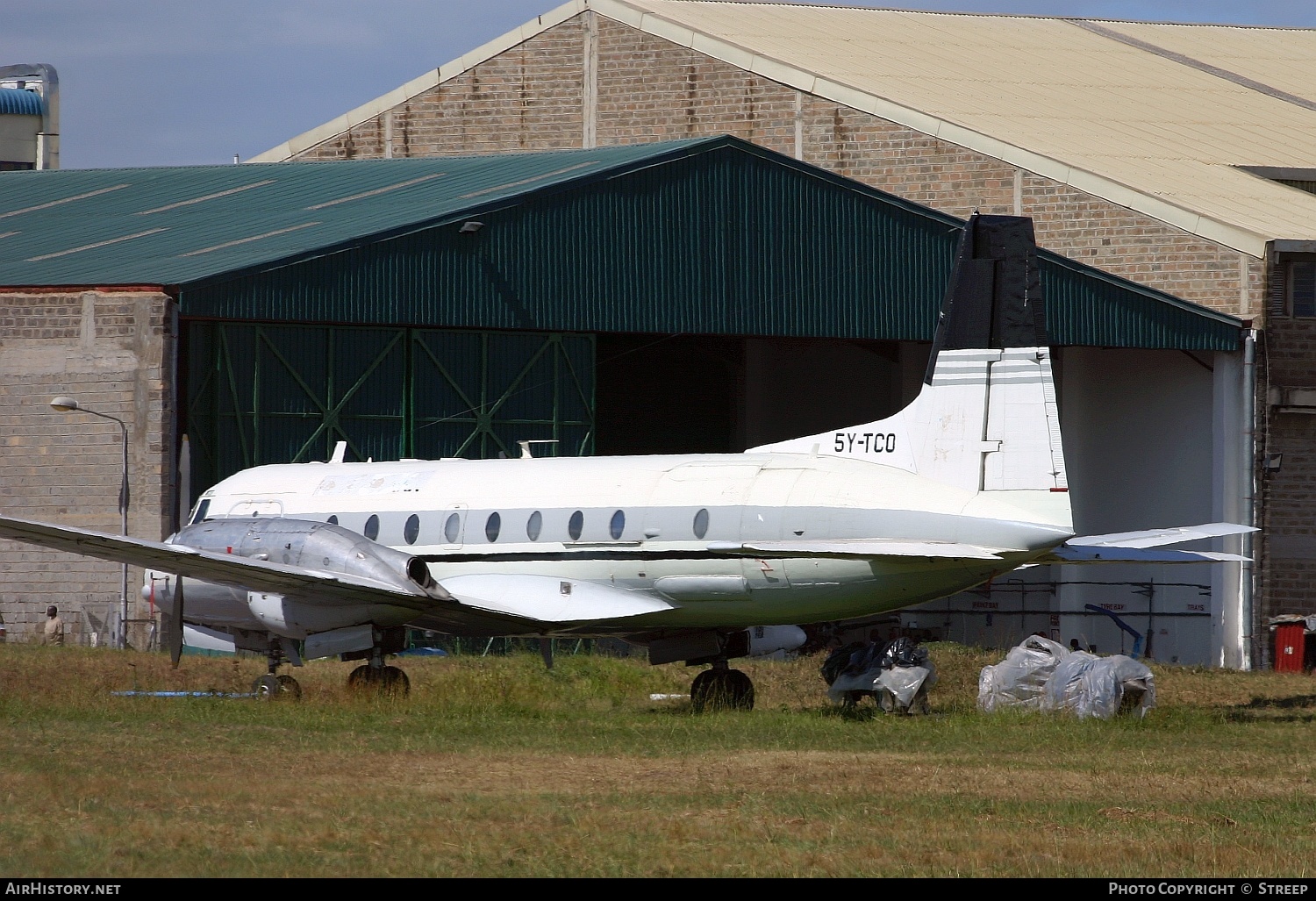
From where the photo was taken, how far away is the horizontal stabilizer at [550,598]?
2258cm

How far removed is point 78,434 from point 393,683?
472 inches

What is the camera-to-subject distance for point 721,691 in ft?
77.6

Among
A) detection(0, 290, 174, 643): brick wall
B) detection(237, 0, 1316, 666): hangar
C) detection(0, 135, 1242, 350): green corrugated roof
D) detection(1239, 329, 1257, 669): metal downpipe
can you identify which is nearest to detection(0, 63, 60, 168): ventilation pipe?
detection(237, 0, 1316, 666): hangar

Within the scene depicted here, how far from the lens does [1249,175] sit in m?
44.5

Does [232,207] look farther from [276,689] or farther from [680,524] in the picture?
[680,524]

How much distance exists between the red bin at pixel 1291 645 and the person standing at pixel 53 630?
76.8 feet

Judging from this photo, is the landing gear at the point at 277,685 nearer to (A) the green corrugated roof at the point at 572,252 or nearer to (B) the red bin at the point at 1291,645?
(A) the green corrugated roof at the point at 572,252

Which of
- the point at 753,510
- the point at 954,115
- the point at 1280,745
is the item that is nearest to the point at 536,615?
the point at 753,510

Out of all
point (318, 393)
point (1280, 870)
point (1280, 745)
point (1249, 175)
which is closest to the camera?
point (1280, 870)

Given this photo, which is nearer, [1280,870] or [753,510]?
[1280,870]

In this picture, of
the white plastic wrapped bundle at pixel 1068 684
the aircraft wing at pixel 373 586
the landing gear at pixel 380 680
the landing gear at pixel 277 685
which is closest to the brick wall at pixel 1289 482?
the white plastic wrapped bundle at pixel 1068 684

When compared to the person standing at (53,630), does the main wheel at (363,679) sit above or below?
above

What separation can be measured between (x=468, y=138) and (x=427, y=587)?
2862cm

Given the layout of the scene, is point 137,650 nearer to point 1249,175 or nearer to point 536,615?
point 536,615
